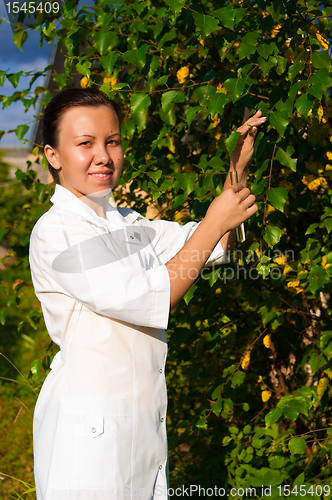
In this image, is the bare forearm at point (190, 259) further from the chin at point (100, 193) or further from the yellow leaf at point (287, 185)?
the yellow leaf at point (287, 185)

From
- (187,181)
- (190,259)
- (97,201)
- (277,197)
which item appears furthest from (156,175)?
(190,259)

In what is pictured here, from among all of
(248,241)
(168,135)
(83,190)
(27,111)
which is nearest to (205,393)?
(248,241)

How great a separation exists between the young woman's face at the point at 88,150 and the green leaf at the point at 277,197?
0.49m

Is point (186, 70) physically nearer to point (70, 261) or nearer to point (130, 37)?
point (130, 37)

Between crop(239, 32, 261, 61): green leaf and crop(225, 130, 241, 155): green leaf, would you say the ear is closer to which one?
crop(225, 130, 241, 155): green leaf

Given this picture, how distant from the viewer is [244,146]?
1.47m

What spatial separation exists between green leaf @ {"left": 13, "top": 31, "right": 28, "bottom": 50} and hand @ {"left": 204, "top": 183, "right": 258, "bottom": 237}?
141cm

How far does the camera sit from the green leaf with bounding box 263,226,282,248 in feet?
4.86

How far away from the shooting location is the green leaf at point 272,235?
1481mm

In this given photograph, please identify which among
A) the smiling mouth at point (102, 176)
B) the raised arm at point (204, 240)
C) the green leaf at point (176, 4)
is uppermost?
the green leaf at point (176, 4)

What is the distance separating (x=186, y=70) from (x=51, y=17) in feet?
2.23

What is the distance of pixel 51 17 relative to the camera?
2.11 m

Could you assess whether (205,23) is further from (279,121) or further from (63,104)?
(63,104)

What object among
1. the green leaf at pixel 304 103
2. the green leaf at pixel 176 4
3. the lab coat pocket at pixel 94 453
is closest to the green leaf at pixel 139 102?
the green leaf at pixel 176 4
